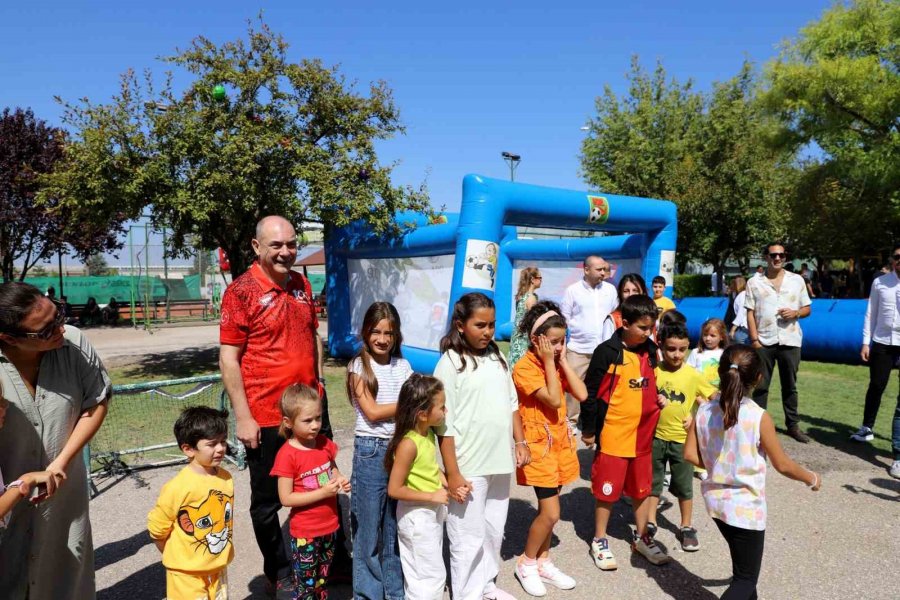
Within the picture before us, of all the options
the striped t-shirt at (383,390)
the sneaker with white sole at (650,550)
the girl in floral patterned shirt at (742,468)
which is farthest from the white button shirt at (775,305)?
the striped t-shirt at (383,390)

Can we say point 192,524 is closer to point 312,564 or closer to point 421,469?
point 312,564

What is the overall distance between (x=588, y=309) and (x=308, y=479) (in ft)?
13.5

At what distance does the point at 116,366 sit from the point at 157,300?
15906mm

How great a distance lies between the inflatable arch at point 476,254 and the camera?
27.1 feet

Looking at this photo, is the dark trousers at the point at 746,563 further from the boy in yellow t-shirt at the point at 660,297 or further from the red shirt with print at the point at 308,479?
the boy in yellow t-shirt at the point at 660,297

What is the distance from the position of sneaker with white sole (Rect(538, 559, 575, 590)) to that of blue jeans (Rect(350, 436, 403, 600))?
0.89m

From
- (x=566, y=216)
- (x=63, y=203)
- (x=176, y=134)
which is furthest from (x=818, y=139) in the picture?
(x=63, y=203)

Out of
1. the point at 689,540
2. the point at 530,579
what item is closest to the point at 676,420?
the point at 689,540

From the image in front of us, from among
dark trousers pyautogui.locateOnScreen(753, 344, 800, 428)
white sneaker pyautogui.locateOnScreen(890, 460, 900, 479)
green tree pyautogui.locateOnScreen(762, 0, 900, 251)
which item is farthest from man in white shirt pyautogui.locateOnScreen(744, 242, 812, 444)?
green tree pyautogui.locateOnScreen(762, 0, 900, 251)

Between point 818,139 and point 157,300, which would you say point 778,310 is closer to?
point 818,139

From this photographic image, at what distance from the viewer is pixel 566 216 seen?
A: 955 cm

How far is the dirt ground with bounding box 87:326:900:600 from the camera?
130 inches

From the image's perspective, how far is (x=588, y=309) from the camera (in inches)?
246

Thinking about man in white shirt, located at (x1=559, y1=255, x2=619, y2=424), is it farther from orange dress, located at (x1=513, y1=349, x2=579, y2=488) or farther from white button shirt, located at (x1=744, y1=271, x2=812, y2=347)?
orange dress, located at (x1=513, y1=349, x2=579, y2=488)
